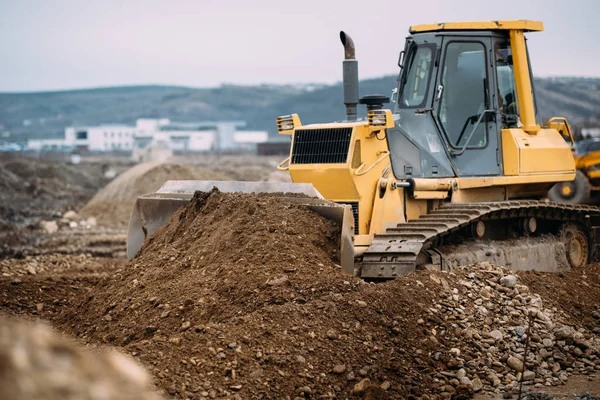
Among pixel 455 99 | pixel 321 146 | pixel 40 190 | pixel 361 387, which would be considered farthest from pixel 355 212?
pixel 40 190

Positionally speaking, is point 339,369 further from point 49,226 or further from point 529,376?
point 49,226

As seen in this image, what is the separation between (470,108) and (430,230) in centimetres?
228

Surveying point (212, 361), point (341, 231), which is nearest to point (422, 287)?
point (341, 231)

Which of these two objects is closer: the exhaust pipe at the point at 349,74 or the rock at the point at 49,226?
the exhaust pipe at the point at 349,74

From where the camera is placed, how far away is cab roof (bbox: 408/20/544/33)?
11.6 meters

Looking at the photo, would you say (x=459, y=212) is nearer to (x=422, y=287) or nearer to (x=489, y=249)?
(x=489, y=249)

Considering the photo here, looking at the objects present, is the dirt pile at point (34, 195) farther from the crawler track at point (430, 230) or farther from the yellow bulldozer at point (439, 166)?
the crawler track at point (430, 230)

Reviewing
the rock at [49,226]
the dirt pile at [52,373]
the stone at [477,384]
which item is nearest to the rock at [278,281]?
the stone at [477,384]

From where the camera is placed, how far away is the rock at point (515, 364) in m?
8.40

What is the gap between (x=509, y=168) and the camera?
472 inches

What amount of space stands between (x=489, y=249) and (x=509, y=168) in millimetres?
1318

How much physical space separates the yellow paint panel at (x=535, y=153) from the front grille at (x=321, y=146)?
2346 millimetres

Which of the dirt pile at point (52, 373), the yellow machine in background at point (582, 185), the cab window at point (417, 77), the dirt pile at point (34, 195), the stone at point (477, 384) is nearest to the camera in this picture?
the dirt pile at point (52, 373)

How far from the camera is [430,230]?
10.2 metres
